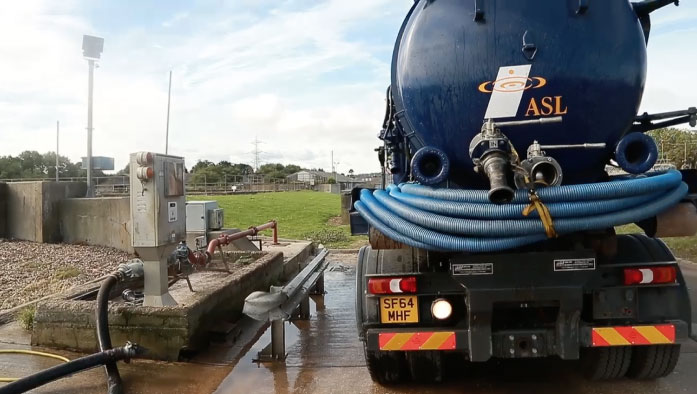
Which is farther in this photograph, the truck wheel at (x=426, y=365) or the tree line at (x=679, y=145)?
the tree line at (x=679, y=145)

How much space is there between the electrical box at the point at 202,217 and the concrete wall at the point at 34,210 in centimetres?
280

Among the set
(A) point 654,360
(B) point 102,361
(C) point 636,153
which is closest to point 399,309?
(C) point 636,153

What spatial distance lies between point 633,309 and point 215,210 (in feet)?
29.3

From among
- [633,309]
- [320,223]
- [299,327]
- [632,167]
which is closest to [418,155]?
[632,167]

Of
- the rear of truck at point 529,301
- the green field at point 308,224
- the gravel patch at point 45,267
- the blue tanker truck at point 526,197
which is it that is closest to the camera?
the blue tanker truck at point 526,197

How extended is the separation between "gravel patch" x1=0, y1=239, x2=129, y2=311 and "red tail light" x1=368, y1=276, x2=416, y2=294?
17.3 feet

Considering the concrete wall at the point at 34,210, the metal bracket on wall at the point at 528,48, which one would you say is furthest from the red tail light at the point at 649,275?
the concrete wall at the point at 34,210

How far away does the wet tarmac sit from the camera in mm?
4086

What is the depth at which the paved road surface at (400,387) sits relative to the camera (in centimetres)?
406

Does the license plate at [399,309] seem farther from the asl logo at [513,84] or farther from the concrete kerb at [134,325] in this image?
the concrete kerb at [134,325]

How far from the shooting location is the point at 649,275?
11.4 ft

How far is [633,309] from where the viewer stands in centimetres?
356

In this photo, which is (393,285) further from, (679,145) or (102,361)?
(679,145)

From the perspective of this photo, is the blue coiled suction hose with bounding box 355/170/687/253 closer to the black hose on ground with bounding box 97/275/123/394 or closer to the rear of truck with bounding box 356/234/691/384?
the rear of truck with bounding box 356/234/691/384
